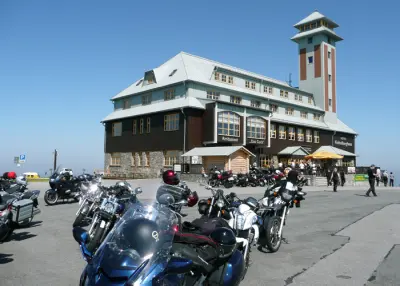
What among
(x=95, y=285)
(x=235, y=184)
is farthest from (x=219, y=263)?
(x=235, y=184)

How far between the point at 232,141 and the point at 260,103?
9766 mm

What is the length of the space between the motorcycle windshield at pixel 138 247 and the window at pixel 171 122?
30.9 metres

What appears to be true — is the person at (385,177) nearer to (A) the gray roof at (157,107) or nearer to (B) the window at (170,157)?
(A) the gray roof at (157,107)

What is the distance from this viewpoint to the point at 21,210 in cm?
751

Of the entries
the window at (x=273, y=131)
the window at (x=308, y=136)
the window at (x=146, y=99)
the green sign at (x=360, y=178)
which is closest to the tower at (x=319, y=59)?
the window at (x=308, y=136)

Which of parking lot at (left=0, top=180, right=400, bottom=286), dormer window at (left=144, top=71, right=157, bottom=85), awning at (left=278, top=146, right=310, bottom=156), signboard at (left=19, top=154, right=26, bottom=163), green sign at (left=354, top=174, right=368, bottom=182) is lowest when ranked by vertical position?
parking lot at (left=0, top=180, right=400, bottom=286)

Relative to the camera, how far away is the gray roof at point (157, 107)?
33.1 m

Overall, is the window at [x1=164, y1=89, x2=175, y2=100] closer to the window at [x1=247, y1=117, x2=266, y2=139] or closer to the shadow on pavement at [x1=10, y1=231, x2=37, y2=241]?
the window at [x1=247, y1=117, x2=266, y2=139]

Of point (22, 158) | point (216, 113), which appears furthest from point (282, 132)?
point (22, 158)

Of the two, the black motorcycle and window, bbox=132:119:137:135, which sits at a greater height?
window, bbox=132:119:137:135

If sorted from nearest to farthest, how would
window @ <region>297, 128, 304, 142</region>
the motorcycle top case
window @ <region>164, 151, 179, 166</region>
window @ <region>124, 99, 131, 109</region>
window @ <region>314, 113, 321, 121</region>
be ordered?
the motorcycle top case → window @ <region>164, 151, 179, 166</region> → window @ <region>124, 99, 131, 109</region> → window @ <region>297, 128, 304, 142</region> → window @ <region>314, 113, 321, 121</region>

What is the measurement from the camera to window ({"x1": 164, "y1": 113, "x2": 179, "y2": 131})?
111ft

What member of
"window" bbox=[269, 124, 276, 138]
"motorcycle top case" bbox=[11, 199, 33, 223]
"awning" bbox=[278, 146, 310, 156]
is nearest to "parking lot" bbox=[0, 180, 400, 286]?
"motorcycle top case" bbox=[11, 199, 33, 223]

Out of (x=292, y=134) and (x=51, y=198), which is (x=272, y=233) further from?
(x=292, y=134)
